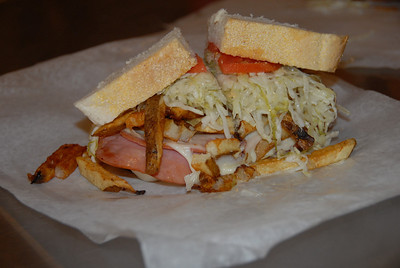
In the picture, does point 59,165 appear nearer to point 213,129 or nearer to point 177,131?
point 177,131

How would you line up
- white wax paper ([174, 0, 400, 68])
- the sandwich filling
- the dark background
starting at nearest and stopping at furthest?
the sandwich filling, white wax paper ([174, 0, 400, 68]), the dark background

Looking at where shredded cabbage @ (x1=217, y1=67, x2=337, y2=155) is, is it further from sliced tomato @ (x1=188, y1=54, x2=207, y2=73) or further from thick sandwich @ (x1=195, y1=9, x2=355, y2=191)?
sliced tomato @ (x1=188, y1=54, x2=207, y2=73)

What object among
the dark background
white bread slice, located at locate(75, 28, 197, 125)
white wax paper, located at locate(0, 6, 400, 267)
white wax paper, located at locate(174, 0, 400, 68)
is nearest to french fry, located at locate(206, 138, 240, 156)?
white wax paper, located at locate(0, 6, 400, 267)

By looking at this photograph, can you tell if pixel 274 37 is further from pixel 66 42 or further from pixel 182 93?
pixel 66 42

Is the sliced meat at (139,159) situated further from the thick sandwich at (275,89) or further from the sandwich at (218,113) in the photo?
the thick sandwich at (275,89)

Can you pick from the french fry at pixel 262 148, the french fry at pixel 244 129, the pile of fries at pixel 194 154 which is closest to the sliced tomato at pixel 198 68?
the pile of fries at pixel 194 154

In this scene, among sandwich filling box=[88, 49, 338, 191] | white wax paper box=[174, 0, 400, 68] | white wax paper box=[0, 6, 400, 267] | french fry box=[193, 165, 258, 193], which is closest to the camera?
white wax paper box=[0, 6, 400, 267]
